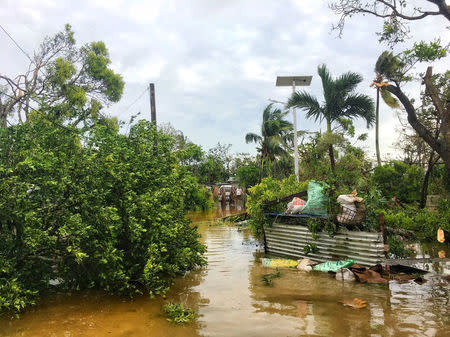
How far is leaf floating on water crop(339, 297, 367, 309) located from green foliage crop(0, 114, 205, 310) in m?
2.92

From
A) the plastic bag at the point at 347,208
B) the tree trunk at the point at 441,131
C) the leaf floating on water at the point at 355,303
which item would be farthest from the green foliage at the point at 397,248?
the leaf floating on water at the point at 355,303

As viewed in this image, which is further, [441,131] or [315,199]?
[315,199]

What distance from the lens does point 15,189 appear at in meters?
5.72

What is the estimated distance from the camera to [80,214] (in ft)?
20.8

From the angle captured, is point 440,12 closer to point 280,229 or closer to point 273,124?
point 280,229

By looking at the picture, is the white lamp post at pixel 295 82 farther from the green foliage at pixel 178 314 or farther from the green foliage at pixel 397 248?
the green foliage at pixel 178 314

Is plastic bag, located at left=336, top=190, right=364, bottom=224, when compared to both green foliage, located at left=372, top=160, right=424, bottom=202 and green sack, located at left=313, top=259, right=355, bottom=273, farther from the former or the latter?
green foliage, located at left=372, top=160, right=424, bottom=202

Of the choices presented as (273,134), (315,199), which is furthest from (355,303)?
(273,134)

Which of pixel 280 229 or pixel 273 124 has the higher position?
pixel 273 124

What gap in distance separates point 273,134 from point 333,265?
21.6 m

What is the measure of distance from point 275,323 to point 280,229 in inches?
187

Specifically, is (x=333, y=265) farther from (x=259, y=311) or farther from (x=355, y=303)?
(x=259, y=311)

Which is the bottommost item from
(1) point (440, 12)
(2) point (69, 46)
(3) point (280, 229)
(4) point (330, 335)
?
(4) point (330, 335)

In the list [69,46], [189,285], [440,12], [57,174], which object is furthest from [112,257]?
[69,46]
